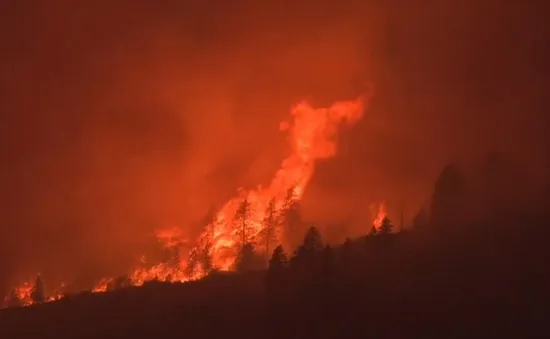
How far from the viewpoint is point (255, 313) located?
4464 inches

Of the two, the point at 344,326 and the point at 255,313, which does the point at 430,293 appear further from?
the point at 255,313

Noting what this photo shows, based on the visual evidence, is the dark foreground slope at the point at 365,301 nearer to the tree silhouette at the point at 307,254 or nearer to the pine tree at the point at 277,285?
the pine tree at the point at 277,285

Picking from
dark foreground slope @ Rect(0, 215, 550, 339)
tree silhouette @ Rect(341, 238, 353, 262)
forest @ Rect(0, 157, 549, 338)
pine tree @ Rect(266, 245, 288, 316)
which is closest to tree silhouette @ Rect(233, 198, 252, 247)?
forest @ Rect(0, 157, 549, 338)

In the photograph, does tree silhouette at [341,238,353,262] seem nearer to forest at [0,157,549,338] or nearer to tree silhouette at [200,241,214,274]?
forest at [0,157,549,338]

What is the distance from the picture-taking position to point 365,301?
4321 inches

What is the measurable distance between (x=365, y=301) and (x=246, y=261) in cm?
5457

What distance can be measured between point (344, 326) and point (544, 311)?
2685cm

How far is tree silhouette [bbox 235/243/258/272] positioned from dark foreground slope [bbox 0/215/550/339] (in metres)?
18.4

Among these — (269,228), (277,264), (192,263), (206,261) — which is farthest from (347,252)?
(192,263)

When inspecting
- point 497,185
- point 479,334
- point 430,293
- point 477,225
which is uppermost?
point 497,185

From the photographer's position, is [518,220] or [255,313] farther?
[518,220]

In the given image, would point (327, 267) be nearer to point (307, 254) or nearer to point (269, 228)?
point (307, 254)

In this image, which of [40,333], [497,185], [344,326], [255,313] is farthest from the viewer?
[497,185]

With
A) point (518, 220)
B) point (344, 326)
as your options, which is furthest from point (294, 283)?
point (518, 220)
